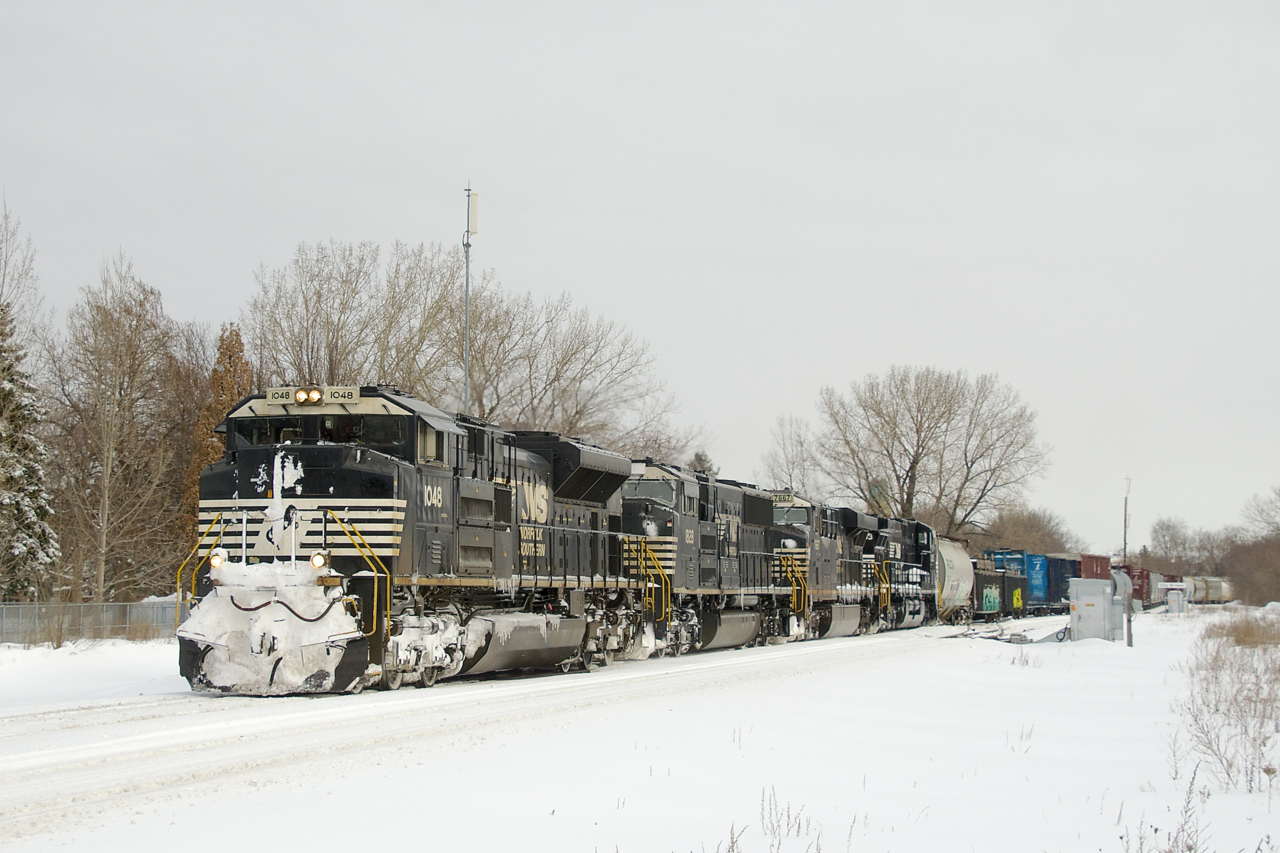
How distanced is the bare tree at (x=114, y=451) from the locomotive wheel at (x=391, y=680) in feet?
58.8

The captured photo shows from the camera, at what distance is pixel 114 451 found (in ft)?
96.9

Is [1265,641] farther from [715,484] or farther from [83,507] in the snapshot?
[83,507]

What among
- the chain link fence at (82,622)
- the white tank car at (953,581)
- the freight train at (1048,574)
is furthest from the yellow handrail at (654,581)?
the freight train at (1048,574)

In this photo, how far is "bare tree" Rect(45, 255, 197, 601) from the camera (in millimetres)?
29719

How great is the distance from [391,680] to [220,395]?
2446 cm

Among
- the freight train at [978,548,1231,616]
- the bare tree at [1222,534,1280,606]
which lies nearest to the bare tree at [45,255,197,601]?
the freight train at [978,548,1231,616]

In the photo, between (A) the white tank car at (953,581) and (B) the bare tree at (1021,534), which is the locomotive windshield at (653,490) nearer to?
(A) the white tank car at (953,581)

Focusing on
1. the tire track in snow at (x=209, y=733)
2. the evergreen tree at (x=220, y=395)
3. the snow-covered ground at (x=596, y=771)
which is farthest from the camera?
the evergreen tree at (x=220, y=395)

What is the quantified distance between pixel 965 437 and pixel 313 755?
53.7 metres

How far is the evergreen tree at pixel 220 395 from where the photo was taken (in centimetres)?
3488

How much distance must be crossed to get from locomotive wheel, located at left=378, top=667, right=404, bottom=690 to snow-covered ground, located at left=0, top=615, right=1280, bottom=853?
0.38 metres

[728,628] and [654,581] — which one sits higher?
[654,581]

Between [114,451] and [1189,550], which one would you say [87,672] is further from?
[1189,550]

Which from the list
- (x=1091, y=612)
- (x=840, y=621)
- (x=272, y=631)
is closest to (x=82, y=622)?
(x=272, y=631)
